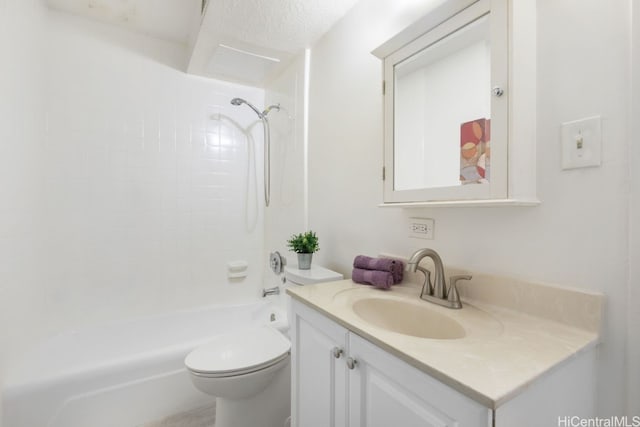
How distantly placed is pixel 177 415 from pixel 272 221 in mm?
1414

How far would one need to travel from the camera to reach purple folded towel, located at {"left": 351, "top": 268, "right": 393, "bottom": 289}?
113 centimetres

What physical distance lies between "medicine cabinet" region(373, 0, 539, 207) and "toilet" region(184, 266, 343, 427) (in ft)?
2.34

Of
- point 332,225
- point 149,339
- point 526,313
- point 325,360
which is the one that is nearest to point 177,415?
point 149,339

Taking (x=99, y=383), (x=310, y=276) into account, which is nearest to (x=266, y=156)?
(x=310, y=276)

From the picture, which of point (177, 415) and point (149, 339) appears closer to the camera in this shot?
point (177, 415)

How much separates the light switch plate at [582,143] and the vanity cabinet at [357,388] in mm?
655

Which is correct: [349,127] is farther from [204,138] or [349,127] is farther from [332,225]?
[204,138]

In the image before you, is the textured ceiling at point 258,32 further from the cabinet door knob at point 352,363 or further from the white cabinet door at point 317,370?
the cabinet door knob at point 352,363

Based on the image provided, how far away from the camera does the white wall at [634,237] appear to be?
0.65m

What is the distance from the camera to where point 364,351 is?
0.76 meters

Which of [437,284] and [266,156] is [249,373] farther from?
[266,156]

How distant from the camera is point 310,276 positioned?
57.3 inches

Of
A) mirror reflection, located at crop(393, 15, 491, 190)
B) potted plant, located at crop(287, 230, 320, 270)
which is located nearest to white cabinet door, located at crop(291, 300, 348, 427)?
potted plant, located at crop(287, 230, 320, 270)

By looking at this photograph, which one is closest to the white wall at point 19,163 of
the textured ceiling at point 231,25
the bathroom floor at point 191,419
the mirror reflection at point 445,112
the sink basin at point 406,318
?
the textured ceiling at point 231,25
